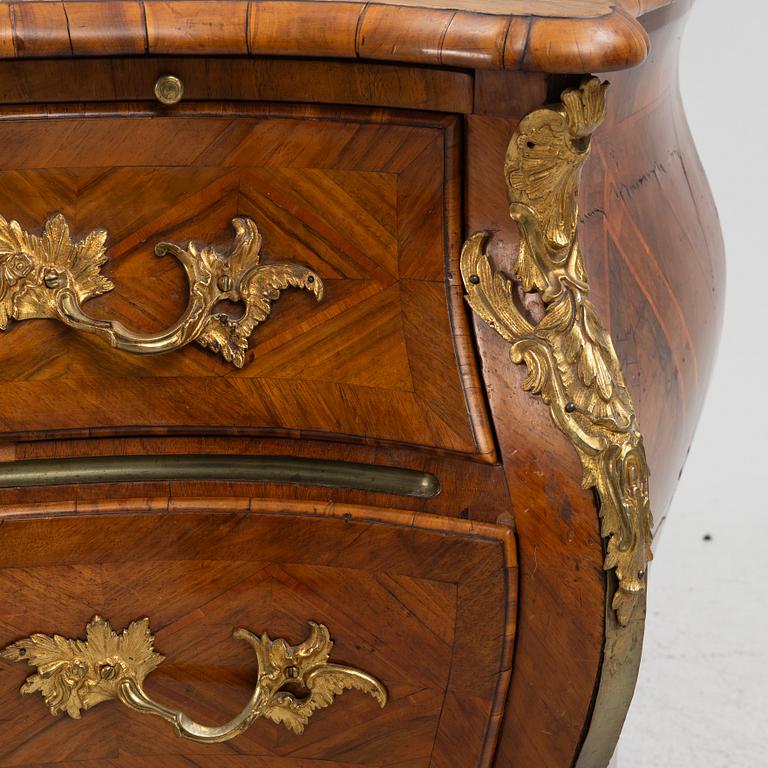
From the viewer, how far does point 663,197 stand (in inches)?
39.7

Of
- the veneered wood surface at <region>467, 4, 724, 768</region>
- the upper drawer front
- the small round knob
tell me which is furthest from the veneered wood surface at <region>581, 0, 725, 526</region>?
the small round knob

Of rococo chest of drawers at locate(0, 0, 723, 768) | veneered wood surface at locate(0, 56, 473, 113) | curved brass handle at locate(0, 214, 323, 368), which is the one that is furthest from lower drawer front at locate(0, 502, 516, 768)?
veneered wood surface at locate(0, 56, 473, 113)

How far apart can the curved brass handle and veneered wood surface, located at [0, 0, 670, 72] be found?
11 centimetres

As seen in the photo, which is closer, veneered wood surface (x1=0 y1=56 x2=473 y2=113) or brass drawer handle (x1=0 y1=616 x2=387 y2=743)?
veneered wood surface (x1=0 y1=56 x2=473 y2=113)

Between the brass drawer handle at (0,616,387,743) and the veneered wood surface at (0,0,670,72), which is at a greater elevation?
the veneered wood surface at (0,0,670,72)

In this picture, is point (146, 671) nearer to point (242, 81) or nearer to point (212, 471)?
point (212, 471)

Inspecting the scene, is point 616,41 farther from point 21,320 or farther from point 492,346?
point 21,320

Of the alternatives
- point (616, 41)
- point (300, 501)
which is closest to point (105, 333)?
point (300, 501)

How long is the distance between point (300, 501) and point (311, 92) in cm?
25

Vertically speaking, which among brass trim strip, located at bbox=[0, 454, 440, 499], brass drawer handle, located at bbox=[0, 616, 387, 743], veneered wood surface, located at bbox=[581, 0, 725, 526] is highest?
veneered wood surface, located at bbox=[581, 0, 725, 526]

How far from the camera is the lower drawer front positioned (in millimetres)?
836

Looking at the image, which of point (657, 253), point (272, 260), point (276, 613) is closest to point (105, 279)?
point (272, 260)

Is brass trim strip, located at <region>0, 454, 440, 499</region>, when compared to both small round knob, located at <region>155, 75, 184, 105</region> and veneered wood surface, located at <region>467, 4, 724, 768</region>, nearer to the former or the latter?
veneered wood surface, located at <region>467, 4, 724, 768</region>

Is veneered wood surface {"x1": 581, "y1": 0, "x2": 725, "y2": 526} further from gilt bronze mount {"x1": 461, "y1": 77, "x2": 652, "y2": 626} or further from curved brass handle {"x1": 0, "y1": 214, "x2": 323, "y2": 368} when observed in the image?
→ curved brass handle {"x1": 0, "y1": 214, "x2": 323, "y2": 368}
